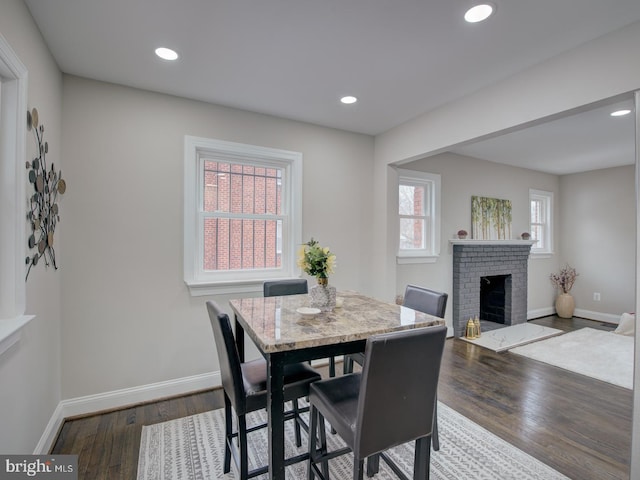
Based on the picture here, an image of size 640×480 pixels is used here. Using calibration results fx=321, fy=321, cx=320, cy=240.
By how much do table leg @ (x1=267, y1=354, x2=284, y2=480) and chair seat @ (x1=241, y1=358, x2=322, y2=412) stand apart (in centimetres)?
23

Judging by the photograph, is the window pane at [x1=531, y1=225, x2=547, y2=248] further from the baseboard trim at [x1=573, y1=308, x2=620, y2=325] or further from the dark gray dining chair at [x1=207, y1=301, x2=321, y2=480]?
the dark gray dining chair at [x1=207, y1=301, x2=321, y2=480]

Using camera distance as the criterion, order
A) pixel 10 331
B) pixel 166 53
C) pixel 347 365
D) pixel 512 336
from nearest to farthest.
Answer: pixel 10 331, pixel 166 53, pixel 347 365, pixel 512 336

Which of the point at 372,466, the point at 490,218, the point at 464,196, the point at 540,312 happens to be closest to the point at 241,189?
the point at 372,466

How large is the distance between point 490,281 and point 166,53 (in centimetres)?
552

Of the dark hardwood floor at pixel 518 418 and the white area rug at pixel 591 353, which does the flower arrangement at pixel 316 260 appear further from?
the white area rug at pixel 591 353

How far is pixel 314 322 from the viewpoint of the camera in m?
1.70

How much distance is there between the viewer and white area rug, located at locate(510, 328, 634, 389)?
334 centimetres

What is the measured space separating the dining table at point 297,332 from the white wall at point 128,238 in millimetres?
1075

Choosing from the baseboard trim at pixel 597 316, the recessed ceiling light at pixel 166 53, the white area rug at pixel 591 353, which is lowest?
the white area rug at pixel 591 353

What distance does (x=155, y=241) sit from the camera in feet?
8.96

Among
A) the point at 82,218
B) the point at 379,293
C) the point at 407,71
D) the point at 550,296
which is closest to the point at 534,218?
the point at 550,296

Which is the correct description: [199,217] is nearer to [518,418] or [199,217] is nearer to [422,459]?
[422,459]

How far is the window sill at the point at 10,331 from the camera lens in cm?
137

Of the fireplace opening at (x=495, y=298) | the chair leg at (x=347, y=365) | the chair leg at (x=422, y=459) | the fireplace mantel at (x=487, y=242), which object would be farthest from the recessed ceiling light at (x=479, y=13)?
the fireplace opening at (x=495, y=298)
